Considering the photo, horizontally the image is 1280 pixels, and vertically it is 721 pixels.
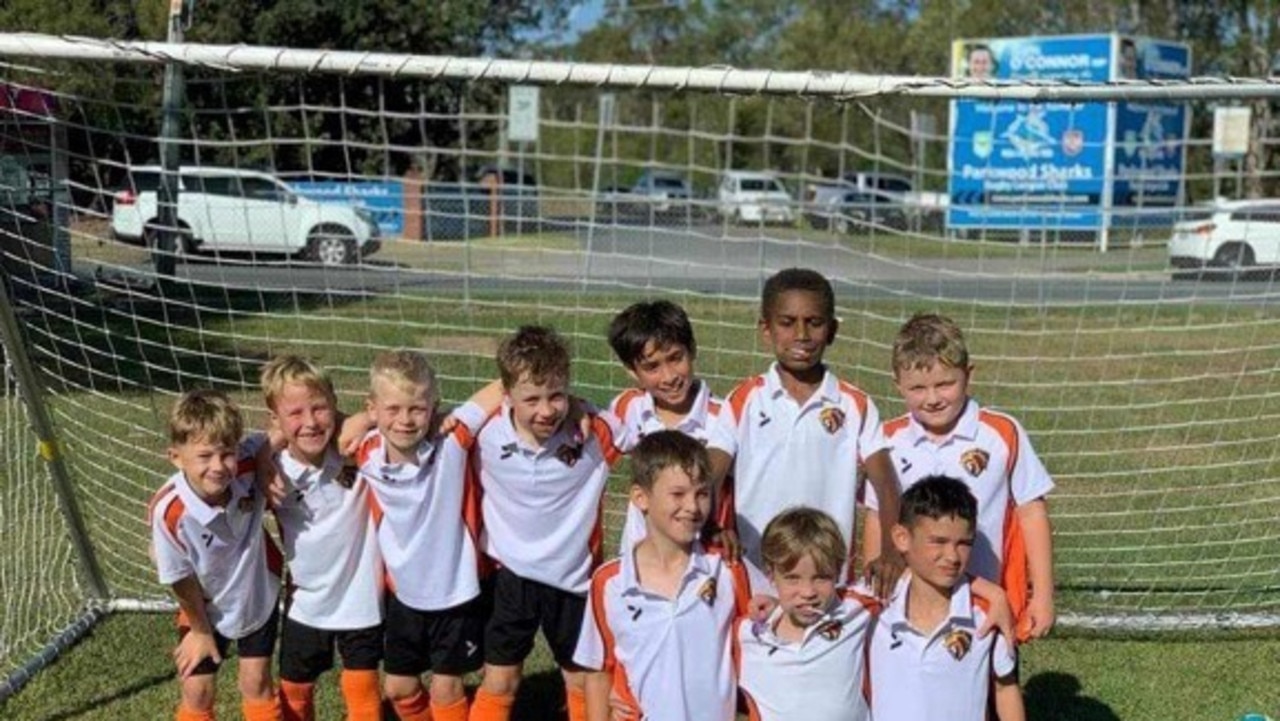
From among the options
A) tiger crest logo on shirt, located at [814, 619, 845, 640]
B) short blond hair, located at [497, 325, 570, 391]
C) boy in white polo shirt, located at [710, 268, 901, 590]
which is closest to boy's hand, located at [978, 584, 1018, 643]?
tiger crest logo on shirt, located at [814, 619, 845, 640]

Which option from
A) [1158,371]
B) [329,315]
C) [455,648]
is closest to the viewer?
[455,648]

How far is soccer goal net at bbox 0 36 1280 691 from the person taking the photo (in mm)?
4809

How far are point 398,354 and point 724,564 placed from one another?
3.57 feet

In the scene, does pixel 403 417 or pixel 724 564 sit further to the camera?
pixel 403 417

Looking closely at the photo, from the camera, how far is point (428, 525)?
4.13 meters

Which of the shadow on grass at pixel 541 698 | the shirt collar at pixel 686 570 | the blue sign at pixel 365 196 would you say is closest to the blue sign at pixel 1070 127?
the blue sign at pixel 365 196

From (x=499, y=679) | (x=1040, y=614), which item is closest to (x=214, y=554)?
(x=499, y=679)

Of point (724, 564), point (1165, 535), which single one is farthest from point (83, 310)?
point (1165, 535)

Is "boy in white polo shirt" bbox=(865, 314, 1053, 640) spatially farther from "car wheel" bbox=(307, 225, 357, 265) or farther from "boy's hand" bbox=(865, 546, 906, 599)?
"car wheel" bbox=(307, 225, 357, 265)

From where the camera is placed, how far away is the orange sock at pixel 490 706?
4277mm

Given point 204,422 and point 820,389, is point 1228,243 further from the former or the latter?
point 204,422

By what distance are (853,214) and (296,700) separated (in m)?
8.97

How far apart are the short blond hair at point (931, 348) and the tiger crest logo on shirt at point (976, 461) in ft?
0.74

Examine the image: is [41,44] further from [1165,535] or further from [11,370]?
[1165,535]
